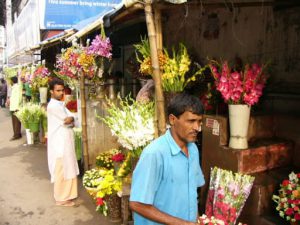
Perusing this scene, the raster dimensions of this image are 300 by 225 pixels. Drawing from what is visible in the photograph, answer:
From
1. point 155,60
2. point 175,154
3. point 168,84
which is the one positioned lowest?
point 175,154

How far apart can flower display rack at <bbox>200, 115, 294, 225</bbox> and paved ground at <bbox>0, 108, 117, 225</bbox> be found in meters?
2.16

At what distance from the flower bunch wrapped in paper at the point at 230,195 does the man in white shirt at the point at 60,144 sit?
2.92 meters

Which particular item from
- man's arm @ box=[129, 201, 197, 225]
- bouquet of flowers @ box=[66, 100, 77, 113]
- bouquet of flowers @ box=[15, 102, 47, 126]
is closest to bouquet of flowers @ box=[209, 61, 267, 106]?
man's arm @ box=[129, 201, 197, 225]

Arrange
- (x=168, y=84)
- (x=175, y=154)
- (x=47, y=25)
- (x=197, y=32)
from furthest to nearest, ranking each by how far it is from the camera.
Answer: (x=47, y=25) < (x=197, y=32) < (x=168, y=84) < (x=175, y=154)

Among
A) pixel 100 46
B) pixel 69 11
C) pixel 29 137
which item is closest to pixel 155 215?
pixel 100 46

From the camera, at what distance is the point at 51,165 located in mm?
5363

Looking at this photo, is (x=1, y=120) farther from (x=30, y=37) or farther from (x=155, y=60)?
(x=155, y=60)

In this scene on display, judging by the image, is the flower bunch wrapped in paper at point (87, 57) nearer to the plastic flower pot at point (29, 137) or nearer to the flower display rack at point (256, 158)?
the flower display rack at point (256, 158)

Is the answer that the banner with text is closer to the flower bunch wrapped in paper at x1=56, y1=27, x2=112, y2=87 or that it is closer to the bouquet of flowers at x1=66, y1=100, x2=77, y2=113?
the bouquet of flowers at x1=66, y1=100, x2=77, y2=113

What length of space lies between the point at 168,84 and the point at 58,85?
208 cm

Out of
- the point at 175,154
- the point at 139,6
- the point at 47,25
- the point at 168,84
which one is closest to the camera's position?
the point at 175,154

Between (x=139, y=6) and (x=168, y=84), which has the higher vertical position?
(x=139, y=6)

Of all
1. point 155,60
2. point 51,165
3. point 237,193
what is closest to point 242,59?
point 155,60

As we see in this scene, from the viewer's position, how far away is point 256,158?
11.9 feet
